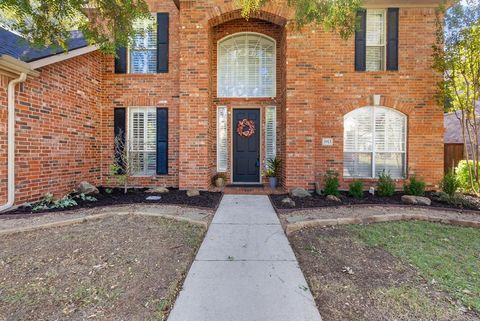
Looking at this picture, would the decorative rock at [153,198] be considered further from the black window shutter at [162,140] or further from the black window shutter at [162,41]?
the black window shutter at [162,41]

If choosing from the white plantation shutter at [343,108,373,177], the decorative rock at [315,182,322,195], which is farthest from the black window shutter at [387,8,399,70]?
the decorative rock at [315,182,322,195]

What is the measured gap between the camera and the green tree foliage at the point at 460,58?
18.7 feet

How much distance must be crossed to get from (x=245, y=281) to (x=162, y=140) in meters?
5.37

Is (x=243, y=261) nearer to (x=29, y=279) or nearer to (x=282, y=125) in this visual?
(x=29, y=279)

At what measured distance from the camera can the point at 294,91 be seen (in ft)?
20.9

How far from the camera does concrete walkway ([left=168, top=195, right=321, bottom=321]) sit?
6.82ft

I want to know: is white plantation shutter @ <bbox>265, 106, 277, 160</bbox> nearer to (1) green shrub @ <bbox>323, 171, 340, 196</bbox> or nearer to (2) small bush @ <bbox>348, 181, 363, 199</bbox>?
(1) green shrub @ <bbox>323, 171, 340, 196</bbox>

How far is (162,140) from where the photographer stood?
7.02 metres

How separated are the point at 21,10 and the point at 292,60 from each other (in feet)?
17.5

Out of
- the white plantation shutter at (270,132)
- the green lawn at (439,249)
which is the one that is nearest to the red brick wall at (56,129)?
the white plantation shutter at (270,132)

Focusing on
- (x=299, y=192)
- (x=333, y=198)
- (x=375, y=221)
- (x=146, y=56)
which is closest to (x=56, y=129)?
(x=146, y=56)

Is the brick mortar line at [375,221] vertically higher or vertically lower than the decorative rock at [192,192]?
lower

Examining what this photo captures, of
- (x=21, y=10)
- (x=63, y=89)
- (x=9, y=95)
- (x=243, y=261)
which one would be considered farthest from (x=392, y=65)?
(x=9, y=95)

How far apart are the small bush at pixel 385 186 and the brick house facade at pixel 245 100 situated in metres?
0.43
